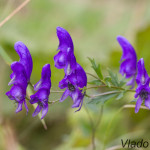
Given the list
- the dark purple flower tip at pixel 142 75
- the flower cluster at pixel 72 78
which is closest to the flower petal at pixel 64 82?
the flower cluster at pixel 72 78

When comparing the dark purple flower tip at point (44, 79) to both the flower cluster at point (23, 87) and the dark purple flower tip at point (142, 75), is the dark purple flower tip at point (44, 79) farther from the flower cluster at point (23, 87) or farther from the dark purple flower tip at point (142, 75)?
the dark purple flower tip at point (142, 75)

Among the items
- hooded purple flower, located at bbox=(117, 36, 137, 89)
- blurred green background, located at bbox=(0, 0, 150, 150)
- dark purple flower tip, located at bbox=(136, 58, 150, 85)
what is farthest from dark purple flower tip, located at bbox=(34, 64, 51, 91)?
blurred green background, located at bbox=(0, 0, 150, 150)

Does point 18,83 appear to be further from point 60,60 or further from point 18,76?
point 60,60

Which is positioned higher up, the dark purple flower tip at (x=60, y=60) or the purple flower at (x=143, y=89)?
the dark purple flower tip at (x=60, y=60)

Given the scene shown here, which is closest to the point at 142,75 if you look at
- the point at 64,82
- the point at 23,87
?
the point at 64,82

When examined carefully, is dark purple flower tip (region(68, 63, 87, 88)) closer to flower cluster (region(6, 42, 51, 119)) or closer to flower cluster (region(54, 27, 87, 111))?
flower cluster (region(54, 27, 87, 111))

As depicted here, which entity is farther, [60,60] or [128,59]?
[128,59]
